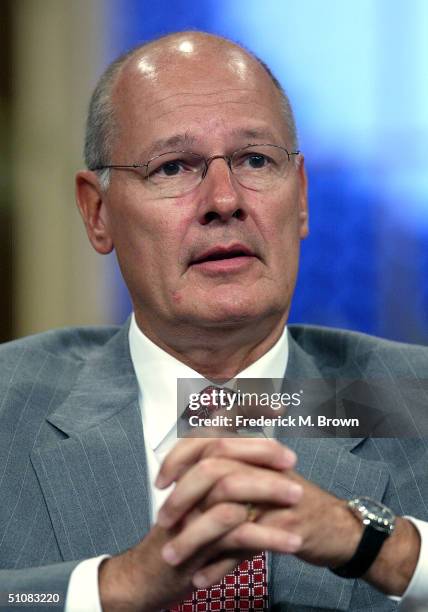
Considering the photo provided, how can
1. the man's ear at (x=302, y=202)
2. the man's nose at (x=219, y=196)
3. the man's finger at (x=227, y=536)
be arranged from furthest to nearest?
the man's ear at (x=302, y=202) < the man's nose at (x=219, y=196) < the man's finger at (x=227, y=536)

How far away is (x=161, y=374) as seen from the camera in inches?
66.6

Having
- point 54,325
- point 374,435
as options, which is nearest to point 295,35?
point 54,325

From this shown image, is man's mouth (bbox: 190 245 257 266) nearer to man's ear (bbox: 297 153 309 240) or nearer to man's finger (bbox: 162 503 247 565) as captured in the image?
man's ear (bbox: 297 153 309 240)

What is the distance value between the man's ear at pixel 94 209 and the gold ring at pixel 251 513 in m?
0.80

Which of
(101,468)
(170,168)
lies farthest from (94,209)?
(101,468)

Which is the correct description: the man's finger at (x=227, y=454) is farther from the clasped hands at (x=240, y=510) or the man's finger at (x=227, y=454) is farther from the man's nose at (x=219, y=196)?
the man's nose at (x=219, y=196)

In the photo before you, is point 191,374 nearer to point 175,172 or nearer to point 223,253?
point 223,253

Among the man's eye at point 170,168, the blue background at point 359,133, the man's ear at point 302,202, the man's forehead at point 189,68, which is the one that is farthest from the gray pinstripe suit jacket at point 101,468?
the blue background at point 359,133

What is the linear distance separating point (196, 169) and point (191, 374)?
36 cm

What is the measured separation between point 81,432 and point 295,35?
1.60 meters

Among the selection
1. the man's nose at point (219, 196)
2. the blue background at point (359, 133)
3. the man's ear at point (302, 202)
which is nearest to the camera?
the man's nose at point (219, 196)

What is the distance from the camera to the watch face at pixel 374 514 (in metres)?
1.23

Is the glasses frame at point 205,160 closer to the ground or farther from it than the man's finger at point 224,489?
farther from it

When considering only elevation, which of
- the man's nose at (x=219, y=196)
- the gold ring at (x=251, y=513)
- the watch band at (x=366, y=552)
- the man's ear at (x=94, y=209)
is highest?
the man's nose at (x=219, y=196)
